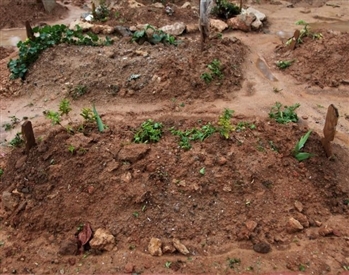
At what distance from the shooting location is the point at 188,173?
176 inches

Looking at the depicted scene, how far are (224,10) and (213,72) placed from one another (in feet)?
13.5

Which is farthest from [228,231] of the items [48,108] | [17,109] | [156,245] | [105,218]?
[17,109]

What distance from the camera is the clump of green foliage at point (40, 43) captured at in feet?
24.8

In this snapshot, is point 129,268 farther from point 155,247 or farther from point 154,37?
point 154,37

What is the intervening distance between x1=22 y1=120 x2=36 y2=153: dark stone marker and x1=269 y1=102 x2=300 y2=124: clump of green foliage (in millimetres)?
3563

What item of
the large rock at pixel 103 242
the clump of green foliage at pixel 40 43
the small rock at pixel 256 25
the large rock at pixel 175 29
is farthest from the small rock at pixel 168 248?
the small rock at pixel 256 25

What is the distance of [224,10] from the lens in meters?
10.3

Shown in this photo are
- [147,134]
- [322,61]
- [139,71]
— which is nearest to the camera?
[147,134]

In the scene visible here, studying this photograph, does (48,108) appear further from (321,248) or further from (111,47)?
(321,248)

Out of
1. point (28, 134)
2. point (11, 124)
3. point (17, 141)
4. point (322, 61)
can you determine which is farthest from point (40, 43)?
point (322, 61)

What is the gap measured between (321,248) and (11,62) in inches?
262

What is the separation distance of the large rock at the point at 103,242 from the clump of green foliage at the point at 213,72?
3702 millimetres

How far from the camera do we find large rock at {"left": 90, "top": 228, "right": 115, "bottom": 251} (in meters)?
3.92

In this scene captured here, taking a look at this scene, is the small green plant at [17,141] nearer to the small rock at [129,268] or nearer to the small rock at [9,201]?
the small rock at [9,201]
